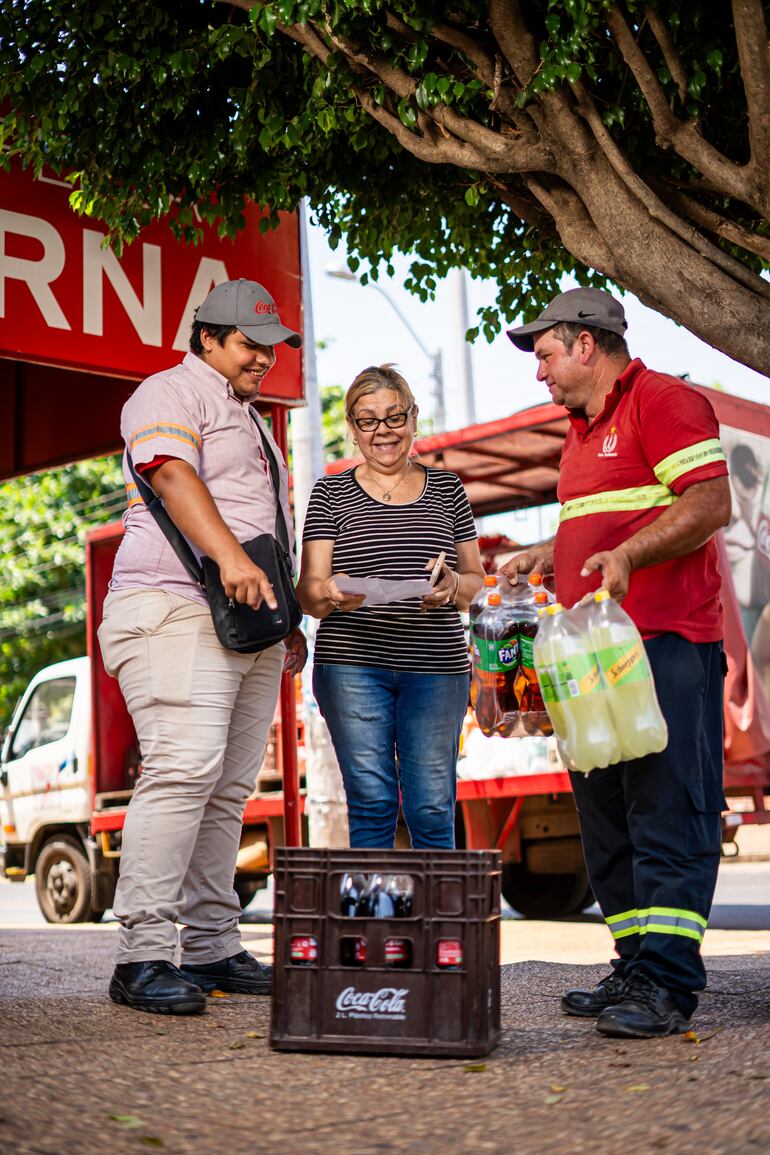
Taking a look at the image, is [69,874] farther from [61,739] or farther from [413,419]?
[413,419]

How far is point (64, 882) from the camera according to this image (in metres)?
12.8

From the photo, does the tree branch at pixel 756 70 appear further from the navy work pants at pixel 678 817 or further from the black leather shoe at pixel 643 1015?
the black leather shoe at pixel 643 1015

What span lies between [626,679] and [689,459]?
71 cm

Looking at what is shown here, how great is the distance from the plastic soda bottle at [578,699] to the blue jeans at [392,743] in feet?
2.88

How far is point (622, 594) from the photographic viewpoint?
3867 mm

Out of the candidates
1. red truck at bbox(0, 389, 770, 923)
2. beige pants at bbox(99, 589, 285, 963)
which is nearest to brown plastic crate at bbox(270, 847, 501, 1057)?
beige pants at bbox(99, 589, 285, 963)

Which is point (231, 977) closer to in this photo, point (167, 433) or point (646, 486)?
point (167, 433)

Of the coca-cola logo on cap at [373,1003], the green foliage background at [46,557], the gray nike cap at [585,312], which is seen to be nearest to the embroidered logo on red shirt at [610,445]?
the gray nike cap at [585,312]

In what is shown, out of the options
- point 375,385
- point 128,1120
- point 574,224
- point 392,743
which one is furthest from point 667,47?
point 128,1120

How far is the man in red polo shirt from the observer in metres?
3.93

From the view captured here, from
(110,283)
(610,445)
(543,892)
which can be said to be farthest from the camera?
(543,892)

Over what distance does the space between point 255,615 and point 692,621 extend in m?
1.39

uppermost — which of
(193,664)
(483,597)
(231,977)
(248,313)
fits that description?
(248,313)

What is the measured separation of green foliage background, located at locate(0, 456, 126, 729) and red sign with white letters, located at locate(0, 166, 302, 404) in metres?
23.1
